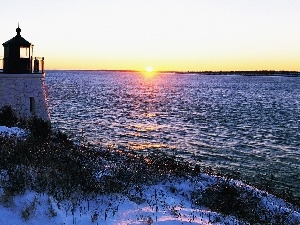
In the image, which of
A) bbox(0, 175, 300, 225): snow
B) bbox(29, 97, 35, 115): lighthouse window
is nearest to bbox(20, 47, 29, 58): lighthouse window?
bbox(29, 97, 35, 115): lighthouse window

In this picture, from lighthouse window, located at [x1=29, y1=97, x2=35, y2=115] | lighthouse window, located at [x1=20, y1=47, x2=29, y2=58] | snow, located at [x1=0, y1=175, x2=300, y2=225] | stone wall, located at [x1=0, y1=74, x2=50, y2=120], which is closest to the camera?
snow, located at [x1=0, y1=175, x2=300, y2=225]

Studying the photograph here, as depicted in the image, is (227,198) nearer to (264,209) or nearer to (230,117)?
(264,209)

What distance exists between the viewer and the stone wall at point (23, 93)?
20.4m

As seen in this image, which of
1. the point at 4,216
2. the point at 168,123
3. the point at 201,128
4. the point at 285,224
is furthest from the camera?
the point at 168,123

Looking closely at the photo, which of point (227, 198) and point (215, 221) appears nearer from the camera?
point (215, 221)

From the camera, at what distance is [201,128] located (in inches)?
1209

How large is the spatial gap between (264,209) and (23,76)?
1577 cm

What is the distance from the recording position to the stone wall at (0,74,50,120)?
20.4 meters

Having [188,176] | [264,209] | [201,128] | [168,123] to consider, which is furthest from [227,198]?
[168,123]

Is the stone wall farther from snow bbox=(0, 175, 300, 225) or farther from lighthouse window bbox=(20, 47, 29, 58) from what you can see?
snow bbox=(0, 175, 300, 225)

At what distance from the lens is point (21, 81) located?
67.5 feet

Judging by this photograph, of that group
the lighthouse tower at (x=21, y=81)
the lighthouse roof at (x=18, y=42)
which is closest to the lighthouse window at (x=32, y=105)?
the lighthouse tower at (x=21, y=81)

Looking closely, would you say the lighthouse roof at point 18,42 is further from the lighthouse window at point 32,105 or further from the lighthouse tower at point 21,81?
the lighthouse window at point 32,105

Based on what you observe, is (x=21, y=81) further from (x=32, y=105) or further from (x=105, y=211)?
(x=105, y=211)
